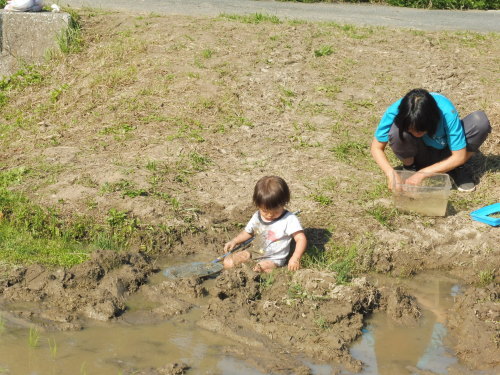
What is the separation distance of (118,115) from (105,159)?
1002 mm

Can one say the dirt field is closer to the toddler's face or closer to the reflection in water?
the reflection in water

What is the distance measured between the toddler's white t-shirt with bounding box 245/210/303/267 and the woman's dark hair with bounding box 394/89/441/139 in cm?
123

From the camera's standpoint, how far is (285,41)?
890 cm

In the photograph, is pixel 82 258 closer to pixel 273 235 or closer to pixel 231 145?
pixel 273 235

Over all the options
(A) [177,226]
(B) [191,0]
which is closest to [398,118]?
(A) [177,226]

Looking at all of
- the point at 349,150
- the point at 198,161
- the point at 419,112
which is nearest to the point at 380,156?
the point at 419,112

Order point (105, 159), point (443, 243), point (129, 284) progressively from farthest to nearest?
point (105, 159)
point (443, 243)
point (129, 284)

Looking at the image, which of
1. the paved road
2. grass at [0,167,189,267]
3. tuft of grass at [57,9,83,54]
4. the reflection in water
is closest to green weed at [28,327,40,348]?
grass at [0,167,189,267]

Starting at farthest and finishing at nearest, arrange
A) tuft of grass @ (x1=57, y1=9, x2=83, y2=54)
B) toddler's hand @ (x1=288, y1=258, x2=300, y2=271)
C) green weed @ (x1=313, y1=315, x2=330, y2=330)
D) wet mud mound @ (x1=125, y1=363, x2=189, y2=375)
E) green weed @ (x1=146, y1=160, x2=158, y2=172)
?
1. tuft of grass @ (x1=57, y1=9, x2=83, y2=54)
2. green weed @ (x1=146, y1=160, x2=158, y2=172)
3. toddler's hand @ (x1=288, y1=258, x2=300, y2=271)
4. green weed @ (x1=313, y1=315, x2=330, y2=330)
5. wet mud mound @ (x1=125, y1=363, x2=189, y2=375)

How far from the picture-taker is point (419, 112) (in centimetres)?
550

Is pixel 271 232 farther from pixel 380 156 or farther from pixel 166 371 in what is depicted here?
pixel 166 371

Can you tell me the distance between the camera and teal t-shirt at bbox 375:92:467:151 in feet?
19.2

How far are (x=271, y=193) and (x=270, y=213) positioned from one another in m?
0.19

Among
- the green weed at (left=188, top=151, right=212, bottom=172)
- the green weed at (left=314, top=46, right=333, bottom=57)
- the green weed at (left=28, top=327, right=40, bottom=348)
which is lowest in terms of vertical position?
the green weed at (left=28, top=327, right=40, bottom=348)
